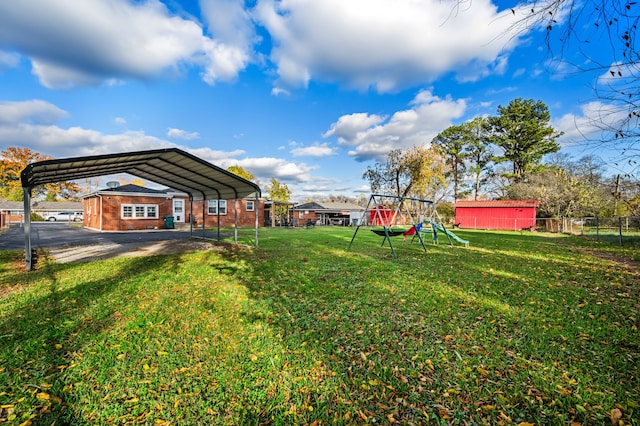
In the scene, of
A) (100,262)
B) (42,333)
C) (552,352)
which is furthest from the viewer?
(100,262)

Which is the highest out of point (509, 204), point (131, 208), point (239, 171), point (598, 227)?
Answer: point (239, 171)

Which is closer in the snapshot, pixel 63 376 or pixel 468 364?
pixel 63 376

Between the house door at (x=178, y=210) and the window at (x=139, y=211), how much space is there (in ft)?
13.0

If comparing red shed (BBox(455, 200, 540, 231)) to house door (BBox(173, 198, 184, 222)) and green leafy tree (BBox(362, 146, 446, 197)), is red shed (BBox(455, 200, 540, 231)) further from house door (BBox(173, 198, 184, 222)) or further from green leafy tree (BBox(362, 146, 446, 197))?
house door (BBox(173, 198, 184, 222))

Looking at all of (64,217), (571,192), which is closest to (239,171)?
(64,217)

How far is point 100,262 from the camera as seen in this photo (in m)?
8.14

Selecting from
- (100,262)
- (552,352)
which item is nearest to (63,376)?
(552,352)

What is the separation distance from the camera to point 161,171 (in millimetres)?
11758

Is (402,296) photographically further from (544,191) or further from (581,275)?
(544,191)

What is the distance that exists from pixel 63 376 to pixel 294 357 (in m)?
2.33

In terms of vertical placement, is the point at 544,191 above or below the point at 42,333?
above

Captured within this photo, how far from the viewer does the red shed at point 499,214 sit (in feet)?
88.8

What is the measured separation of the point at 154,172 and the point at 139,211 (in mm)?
11461

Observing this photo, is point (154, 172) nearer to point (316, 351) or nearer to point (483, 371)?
point (316, 351)
